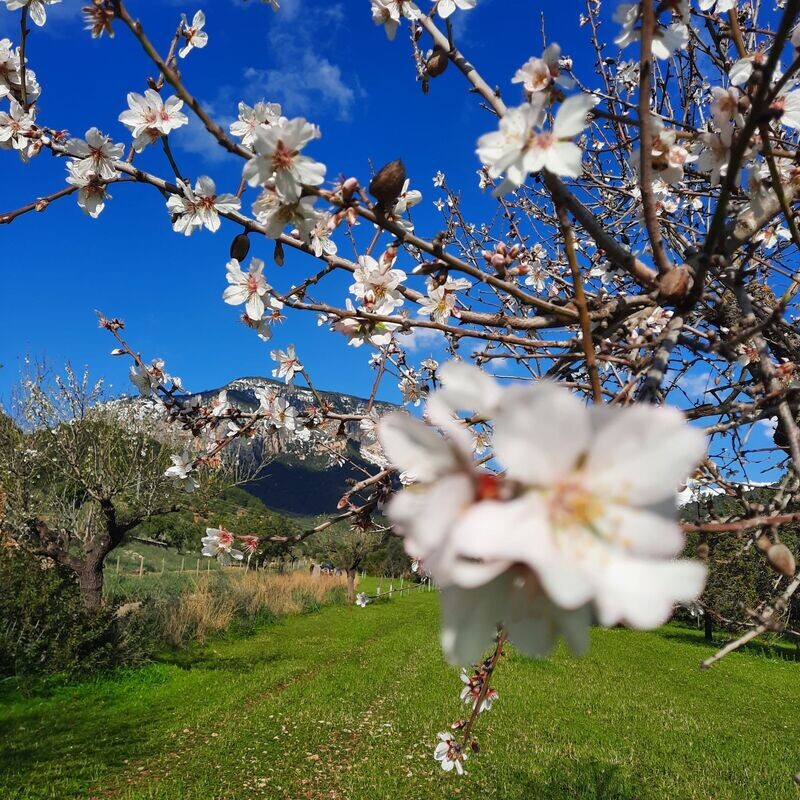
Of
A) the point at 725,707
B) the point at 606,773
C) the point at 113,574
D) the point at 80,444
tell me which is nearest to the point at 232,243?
the point at 606,773

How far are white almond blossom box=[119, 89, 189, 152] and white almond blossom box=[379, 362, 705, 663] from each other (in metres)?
1.21

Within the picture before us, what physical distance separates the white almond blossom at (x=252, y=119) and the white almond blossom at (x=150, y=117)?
141mm

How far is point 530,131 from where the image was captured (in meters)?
0.71

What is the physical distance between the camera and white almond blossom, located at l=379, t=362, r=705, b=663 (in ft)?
1.13

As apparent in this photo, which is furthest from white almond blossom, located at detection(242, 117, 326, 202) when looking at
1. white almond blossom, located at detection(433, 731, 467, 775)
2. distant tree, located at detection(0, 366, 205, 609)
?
distant tree, located at detection(0, 366, 205, 609)

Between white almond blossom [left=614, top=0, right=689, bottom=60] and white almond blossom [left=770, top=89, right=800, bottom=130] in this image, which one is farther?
white almond blossom [left=770, top=89, right=800, bottom=130]

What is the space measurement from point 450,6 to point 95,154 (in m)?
0.85

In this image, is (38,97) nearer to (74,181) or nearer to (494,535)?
(74,181)

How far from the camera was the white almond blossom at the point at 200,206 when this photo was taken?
1.26 meters

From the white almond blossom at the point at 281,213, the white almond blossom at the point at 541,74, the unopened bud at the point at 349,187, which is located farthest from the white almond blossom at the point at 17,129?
the white almond blossom at the point at 541,74

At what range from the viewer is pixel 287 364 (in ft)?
8.15

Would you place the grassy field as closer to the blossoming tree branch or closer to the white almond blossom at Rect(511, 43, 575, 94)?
the blossoming tree branch

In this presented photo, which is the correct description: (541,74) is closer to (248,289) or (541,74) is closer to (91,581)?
(248,289)

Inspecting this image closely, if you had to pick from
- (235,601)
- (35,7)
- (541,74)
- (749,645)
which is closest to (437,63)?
(541,74)
